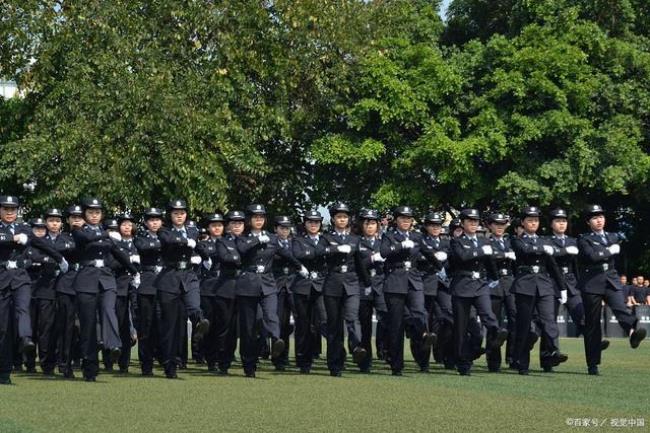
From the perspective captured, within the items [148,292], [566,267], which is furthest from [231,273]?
[566,267]

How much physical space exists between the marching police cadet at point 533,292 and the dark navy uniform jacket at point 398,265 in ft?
4.56

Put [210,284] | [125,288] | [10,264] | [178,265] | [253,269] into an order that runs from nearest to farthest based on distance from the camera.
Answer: [10,264], [178,265], [253,269], [125,288], [210,284]

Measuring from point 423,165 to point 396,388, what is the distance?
2479cm

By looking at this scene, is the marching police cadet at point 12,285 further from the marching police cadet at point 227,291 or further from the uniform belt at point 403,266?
the uniform belt at point 403,266

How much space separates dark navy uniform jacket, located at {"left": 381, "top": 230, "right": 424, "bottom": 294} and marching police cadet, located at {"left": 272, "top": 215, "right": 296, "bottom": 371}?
193cm

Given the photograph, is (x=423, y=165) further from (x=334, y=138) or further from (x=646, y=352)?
(x=646, y=352)

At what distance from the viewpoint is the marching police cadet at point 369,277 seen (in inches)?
813

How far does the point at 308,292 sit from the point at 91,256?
4.17 meters

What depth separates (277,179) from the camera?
43.2 metres

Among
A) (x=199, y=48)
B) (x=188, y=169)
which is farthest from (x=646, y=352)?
(x=199, y=48)

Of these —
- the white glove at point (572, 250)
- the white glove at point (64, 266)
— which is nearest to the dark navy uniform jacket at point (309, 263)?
the white glove at point (572, 250)

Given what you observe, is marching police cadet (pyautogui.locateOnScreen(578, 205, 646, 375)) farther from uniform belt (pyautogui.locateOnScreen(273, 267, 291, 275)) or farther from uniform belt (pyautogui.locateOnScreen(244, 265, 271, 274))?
uniform belt (pyautogui.locateOnScreen(273, 267, 291, 275))

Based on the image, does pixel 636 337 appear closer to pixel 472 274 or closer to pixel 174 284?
pixel 472 274

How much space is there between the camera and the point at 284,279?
75.0 feet
